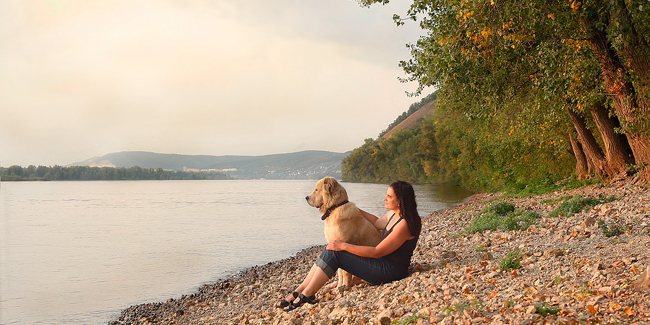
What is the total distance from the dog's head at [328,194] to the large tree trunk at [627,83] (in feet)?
33.4

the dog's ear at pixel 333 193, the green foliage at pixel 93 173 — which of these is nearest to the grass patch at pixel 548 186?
the dog's ear at pixel 333 193

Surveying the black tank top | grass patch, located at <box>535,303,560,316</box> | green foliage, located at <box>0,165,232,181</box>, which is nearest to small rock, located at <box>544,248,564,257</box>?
the black tank top

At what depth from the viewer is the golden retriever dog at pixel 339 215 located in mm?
7383

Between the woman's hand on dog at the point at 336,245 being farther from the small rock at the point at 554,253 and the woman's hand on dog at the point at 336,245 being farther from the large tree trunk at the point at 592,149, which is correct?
the large tree trunk at the point at 592,149

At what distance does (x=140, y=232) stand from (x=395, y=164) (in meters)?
82.3

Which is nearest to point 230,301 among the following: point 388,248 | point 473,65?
point 388,248

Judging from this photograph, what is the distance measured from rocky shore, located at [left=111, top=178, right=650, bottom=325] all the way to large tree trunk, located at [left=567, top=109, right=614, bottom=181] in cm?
968

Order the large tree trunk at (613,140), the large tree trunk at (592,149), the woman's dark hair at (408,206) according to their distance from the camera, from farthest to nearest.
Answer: the large tree trunk at (592,149), the large tree trunk at (613,140), the woman's dark hair at (408,206)

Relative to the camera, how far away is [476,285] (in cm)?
661

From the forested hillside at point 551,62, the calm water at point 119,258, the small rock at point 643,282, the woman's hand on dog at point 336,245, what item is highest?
the forested hillside at point 551,62

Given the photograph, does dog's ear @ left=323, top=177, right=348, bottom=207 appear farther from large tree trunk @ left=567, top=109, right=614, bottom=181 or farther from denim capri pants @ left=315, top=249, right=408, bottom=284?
large tree trunk @ left=567, top=109, right=614, bottom=181

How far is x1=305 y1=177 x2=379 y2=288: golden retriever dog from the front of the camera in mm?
7383

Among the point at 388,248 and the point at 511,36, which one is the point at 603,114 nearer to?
the point at 511,36

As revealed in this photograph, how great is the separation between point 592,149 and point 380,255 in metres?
18.9
